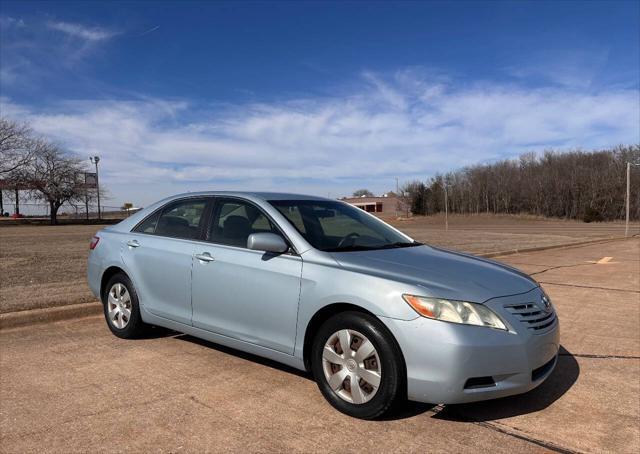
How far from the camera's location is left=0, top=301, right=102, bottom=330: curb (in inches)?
229

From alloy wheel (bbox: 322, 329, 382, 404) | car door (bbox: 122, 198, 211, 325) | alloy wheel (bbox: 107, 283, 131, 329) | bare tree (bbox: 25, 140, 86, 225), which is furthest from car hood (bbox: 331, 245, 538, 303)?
bare tree (bbox: 25, 140, 86, 225)

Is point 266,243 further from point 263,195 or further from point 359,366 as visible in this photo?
point 359,366

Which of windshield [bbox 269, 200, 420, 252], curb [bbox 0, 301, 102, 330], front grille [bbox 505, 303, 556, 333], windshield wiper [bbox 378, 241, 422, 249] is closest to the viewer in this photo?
front grille [bbox 505, 303, 556, 333]

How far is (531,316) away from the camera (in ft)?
11.4

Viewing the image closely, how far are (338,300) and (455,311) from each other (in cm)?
77

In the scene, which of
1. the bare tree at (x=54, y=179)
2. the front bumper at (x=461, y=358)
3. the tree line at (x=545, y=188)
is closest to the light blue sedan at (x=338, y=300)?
the front bumper at (x=461, y=358)

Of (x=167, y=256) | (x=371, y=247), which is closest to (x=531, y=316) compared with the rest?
(x=371, y=247)

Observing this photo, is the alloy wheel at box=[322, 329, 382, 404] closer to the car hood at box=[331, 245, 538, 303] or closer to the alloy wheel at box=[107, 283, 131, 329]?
the car hood at box=[331, 245, 538, 303]

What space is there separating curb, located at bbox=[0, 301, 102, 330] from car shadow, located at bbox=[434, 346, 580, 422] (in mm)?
4648

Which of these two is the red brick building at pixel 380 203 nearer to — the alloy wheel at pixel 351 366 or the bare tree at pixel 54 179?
A: the bare tree at pixel 54 179

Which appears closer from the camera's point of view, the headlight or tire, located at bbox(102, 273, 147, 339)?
the headlight

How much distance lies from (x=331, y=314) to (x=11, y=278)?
7.11m

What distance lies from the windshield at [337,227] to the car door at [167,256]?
91 cm

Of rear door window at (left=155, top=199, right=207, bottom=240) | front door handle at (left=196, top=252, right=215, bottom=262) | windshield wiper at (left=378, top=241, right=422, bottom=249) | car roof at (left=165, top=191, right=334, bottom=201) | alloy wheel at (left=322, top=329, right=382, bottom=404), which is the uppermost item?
car roof at (left=165, top=191, right=334, bottom=201)
